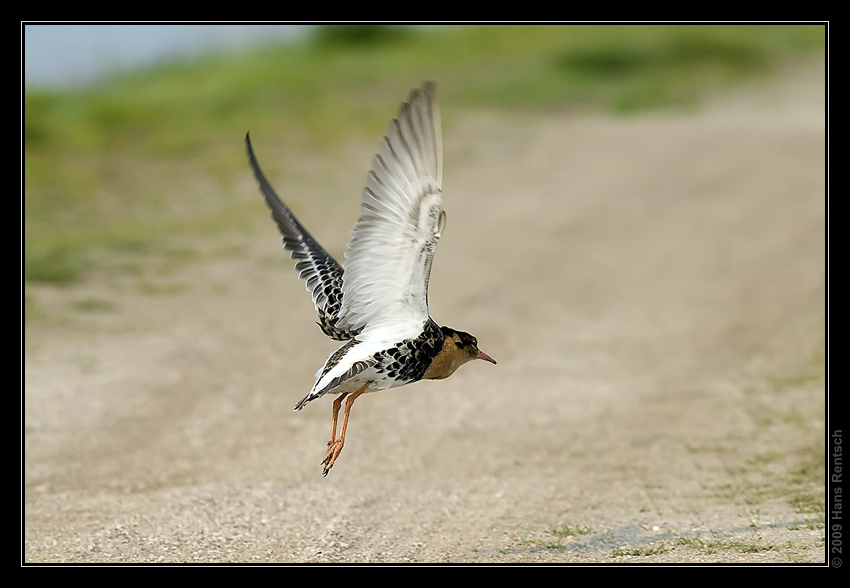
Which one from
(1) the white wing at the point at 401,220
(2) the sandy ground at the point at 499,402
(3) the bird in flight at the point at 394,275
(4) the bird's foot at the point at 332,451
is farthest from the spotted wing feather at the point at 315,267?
(2) the sandy ground at the point at 499,402

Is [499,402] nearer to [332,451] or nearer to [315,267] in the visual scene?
[315,267]

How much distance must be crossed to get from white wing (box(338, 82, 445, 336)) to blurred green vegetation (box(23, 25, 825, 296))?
6.65 meters

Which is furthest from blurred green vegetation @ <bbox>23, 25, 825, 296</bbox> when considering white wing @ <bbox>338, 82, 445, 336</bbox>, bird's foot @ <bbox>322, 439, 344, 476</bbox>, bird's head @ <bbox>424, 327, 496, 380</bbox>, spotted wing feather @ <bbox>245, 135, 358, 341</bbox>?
white wing @ <bbox>338, 82, 445, 336</bbox>

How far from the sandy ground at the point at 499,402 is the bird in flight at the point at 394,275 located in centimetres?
120

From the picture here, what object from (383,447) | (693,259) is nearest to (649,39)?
(693,259)

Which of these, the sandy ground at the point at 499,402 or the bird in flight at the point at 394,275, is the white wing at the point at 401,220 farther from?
the sandy ground at the point at 499,402

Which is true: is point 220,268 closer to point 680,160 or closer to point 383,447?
point 383,447

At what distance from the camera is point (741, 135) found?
1808 cm

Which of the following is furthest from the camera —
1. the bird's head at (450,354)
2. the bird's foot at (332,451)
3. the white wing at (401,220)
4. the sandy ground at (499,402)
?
the sandy ground at (499,402)

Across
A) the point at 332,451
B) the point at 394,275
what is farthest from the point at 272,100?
the point at 394,275

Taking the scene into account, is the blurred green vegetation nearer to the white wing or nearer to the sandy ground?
the sandy ground

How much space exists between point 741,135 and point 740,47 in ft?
19.6

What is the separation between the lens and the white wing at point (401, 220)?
509 centimetres

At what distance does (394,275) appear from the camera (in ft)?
17.7
